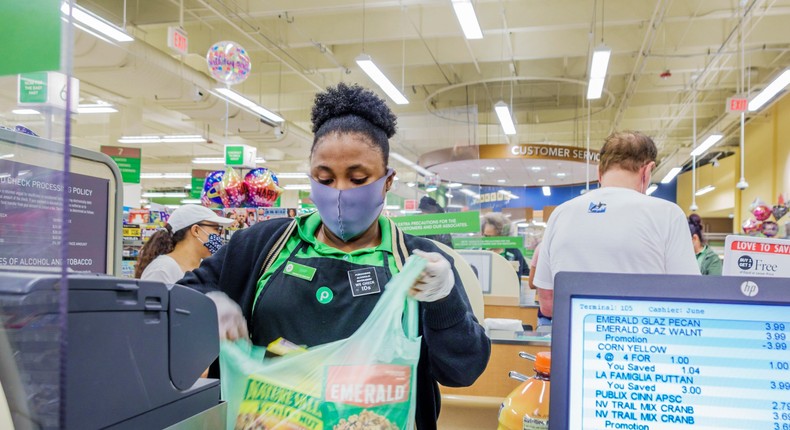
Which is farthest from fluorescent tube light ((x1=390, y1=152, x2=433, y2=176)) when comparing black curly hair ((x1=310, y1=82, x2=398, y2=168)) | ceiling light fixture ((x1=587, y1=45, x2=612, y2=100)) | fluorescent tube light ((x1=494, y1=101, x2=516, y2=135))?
black curly hair ((x1=310, y1=82, x2=398, y2=168))

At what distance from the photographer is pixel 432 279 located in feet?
3.68

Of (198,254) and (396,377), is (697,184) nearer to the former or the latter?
(198,254)

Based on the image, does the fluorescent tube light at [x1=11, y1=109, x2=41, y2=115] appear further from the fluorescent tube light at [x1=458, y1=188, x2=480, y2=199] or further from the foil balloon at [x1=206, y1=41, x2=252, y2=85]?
the foil balloon at [x1=206, y1=41, x2=252, y2=85]

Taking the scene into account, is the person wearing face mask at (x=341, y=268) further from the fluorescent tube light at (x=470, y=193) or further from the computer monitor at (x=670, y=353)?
the fluorescent tube light at (x=470, y=193)

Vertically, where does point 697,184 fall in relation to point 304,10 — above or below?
below

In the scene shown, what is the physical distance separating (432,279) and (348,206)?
37 centimetres

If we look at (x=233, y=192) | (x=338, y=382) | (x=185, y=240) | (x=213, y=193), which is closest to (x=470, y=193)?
(x=233, y=192)

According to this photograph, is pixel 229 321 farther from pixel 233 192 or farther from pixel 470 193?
pixel 470 193

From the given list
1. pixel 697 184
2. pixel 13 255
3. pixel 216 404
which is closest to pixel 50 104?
pixel 13 255

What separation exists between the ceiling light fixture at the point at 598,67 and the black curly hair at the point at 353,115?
5.75m

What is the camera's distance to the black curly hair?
55.3 inches

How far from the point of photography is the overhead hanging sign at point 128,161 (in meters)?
10.0

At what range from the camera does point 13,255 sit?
608mm

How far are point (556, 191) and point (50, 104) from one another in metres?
22.6
